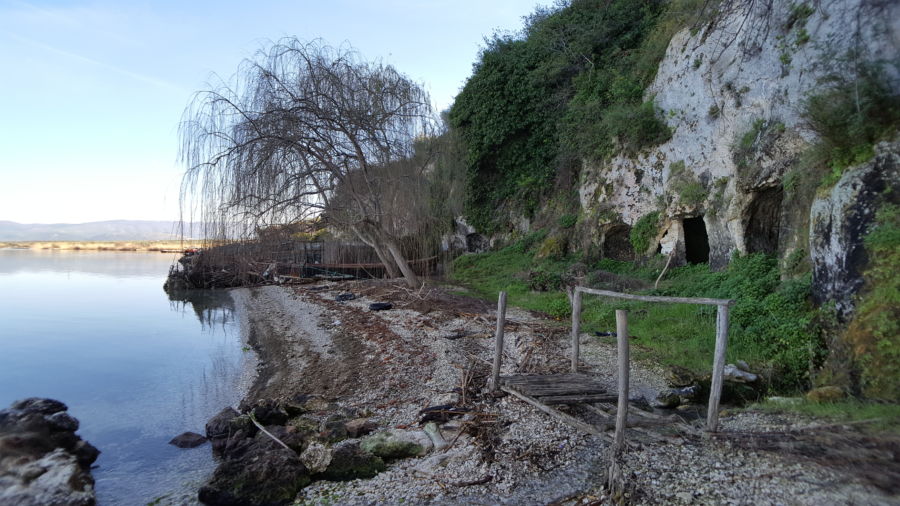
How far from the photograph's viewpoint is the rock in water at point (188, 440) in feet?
22.9

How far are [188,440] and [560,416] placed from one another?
506cm

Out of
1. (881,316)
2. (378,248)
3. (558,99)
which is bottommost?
(881,316)

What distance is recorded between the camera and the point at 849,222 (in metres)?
7.13

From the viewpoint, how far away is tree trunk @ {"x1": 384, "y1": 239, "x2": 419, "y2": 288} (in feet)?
57.5

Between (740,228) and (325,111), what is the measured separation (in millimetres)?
11171

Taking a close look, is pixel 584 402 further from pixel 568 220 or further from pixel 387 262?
pixel 568 220

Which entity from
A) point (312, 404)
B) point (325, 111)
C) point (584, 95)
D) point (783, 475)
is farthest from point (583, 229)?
point (783, 475)

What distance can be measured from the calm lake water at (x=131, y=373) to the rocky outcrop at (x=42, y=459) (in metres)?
0.27

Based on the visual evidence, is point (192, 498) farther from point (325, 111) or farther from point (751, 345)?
point (325, 111)

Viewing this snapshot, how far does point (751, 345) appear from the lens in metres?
8.08

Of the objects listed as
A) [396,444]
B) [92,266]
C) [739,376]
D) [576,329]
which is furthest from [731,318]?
[92,266]

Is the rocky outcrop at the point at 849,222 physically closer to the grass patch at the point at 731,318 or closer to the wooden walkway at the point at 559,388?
the grass patch at the point at 731,318

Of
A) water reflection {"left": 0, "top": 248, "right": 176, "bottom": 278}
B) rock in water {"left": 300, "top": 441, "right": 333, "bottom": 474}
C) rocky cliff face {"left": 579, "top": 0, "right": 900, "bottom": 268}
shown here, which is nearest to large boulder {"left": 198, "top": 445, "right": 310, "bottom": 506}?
rock in water {"left": 300, "top": 441, "right": 333, "bottom": 474}


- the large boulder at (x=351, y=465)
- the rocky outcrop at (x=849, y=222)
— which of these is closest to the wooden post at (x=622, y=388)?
the large boulder at (x=351, y=465)
